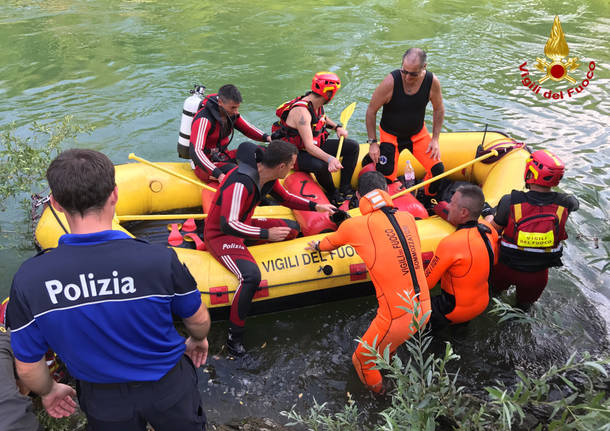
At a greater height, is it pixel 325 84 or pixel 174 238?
pixel 325 84

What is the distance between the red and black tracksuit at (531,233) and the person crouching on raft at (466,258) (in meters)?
0.12

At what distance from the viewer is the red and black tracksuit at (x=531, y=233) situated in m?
3.11

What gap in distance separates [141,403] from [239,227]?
5.58ft

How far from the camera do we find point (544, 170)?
3.02 m

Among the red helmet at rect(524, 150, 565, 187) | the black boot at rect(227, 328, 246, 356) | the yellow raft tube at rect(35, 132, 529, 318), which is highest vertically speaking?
the red helmet at rect(524, 150, 565, 187)

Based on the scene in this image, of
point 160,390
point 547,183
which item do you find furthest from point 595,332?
point 160,390

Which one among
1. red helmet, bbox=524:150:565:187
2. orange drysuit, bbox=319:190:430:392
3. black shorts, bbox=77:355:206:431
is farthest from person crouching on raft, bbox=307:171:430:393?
black shorts, bbox=77:355:206:431

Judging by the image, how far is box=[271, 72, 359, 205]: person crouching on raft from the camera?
4355 mm

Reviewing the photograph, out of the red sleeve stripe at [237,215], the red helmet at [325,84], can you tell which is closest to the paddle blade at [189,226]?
the red sleeve stripe at [237,215]

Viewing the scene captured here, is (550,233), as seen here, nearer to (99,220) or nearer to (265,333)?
(265,333)

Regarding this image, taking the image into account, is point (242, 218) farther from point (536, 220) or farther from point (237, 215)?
point (536, 220)

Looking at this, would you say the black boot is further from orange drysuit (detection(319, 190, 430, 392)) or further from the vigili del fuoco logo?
the vigili del fuoco logo

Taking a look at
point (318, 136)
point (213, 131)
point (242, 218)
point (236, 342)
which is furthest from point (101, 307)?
point (318, 136)

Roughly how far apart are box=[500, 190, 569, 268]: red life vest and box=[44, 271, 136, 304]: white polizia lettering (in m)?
2.57
